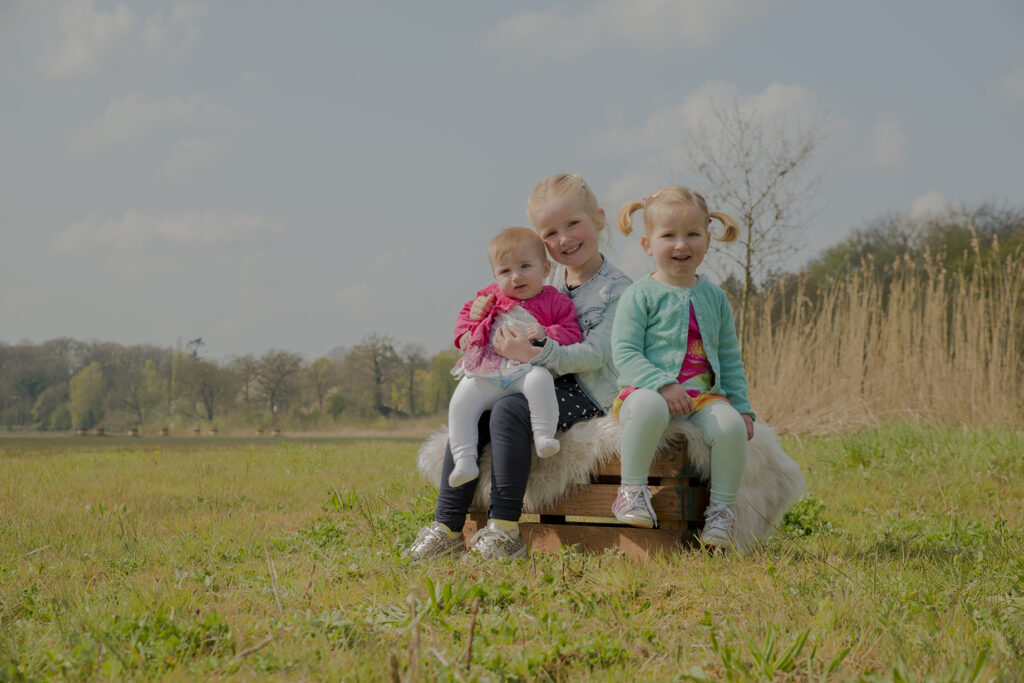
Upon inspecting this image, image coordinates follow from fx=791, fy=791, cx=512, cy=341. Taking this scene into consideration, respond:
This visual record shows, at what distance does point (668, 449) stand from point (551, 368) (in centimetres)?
59

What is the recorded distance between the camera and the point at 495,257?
11.2 ft

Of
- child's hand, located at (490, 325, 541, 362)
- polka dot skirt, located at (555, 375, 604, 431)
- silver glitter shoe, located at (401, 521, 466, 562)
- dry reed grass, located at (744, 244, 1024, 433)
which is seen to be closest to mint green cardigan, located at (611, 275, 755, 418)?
polka dot skirt, located at (555, 375, 604, 431)

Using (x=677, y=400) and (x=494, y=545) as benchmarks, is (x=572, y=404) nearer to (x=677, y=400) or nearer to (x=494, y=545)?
(x=677, y=400)

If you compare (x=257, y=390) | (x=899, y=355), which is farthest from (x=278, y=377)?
(x=899, y=355)

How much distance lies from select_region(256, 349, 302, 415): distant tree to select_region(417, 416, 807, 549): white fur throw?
2271 cm

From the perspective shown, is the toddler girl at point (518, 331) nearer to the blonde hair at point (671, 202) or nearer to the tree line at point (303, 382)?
the blonde hair at point (671, 202)

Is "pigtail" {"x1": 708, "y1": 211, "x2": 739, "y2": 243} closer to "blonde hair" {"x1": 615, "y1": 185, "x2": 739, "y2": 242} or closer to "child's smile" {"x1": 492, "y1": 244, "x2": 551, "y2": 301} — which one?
"blonde hair" {"x1": 615, "y1": 185, "x2": 739, "y2": 242}

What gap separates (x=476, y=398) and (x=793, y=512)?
2.07m

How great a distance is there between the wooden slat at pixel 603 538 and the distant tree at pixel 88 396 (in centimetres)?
2030

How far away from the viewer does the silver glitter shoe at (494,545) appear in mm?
3074

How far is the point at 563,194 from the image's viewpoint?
3498 mm

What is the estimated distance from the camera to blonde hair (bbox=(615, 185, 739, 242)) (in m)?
3.21

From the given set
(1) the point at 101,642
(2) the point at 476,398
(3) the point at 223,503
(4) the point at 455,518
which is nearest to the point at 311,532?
(4) the point at 455,518

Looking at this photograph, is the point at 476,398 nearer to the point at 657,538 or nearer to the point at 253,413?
the point at 657,538
